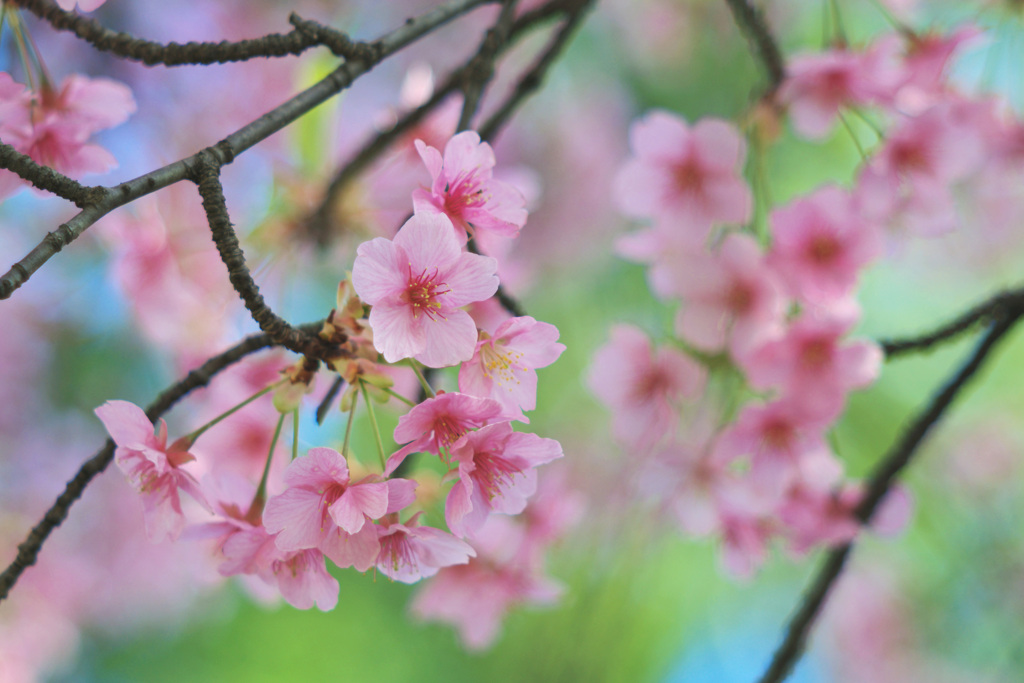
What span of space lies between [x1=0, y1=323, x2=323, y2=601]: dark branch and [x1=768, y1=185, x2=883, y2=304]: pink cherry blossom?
76 cm

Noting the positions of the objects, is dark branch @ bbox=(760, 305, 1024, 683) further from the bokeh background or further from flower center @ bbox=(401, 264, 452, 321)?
flower center @ bbox=(401, 264, 452, 321)

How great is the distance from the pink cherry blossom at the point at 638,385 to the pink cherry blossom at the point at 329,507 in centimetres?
66

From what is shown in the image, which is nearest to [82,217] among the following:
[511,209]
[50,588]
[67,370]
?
[511,209]

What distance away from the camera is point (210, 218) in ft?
1.61

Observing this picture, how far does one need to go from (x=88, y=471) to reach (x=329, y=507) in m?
0.20

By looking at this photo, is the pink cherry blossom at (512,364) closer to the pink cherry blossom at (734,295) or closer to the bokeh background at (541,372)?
the bokeh background at (541,372)

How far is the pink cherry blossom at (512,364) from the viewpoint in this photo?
1.84 feet

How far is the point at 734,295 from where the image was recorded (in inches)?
41.8

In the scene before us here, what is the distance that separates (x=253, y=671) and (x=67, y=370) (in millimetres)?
1858

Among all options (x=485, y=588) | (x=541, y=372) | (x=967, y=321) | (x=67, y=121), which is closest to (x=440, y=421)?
(x=67, y=121)

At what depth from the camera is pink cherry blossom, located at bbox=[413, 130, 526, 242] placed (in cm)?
57

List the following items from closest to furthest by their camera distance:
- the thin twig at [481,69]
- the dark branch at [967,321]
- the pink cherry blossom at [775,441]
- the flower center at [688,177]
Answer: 1. the thin twig at [481,69]
2. the dark branch at [967,321]
3. the pink cherry blossom at [775,441]
4. the flower center at [688,177]

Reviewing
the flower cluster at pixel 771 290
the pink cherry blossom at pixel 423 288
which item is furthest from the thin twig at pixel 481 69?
the flower cluster at pixel 771 290

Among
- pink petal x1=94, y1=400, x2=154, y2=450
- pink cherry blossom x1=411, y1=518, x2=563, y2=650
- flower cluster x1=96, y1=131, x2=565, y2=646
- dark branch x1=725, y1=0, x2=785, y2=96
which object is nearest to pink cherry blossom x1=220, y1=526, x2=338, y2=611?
flower cluster x1=96, y1=131, x2=565, y2=646
